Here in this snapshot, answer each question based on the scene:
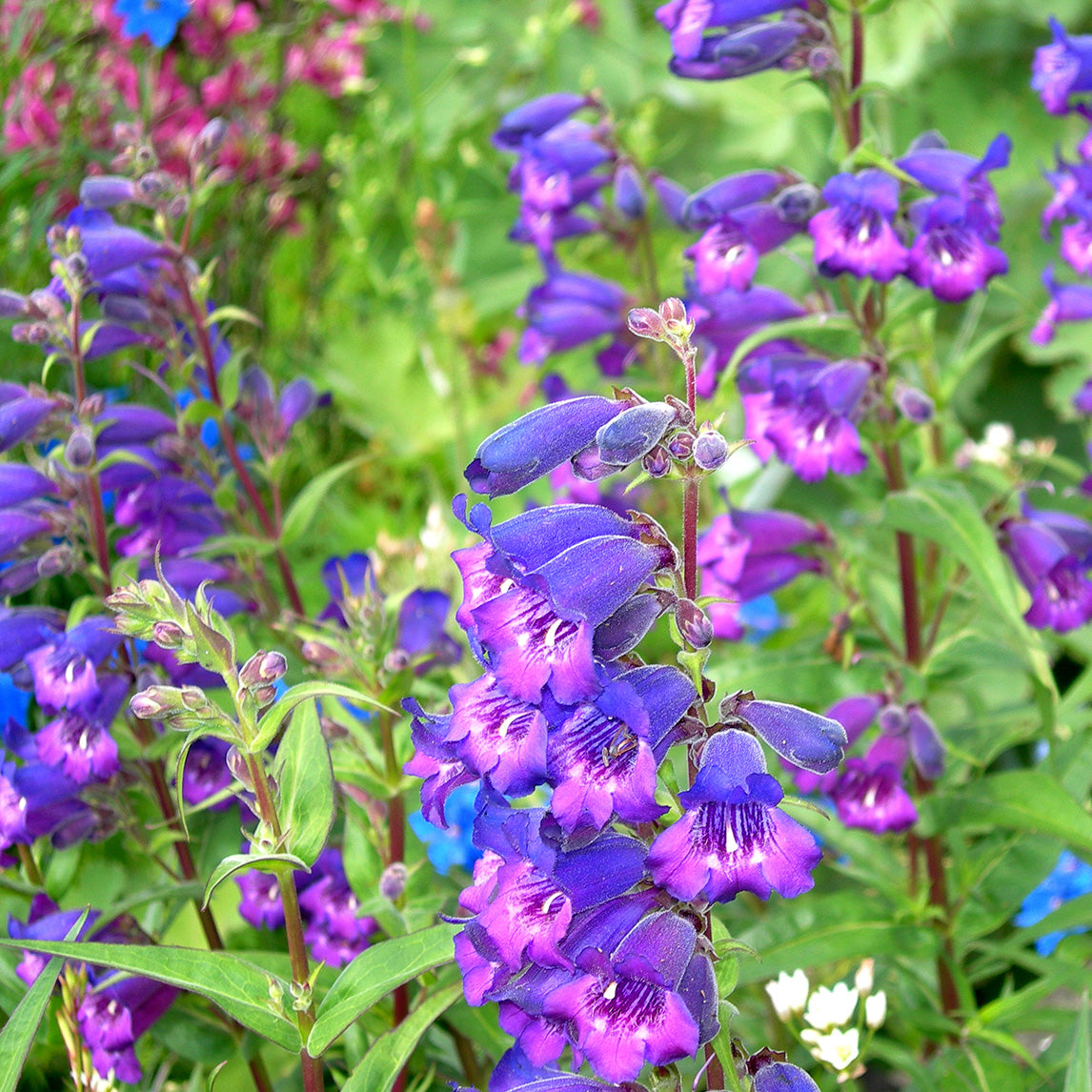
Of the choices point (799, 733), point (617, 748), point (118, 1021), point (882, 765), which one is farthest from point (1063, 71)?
point (118, 1021)

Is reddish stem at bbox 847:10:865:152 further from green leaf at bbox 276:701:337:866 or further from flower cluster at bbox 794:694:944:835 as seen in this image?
green leaf at bbox 276:701:337:866

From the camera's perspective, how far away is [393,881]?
130cm

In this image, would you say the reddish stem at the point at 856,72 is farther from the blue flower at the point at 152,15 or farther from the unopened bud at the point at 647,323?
the blue flower at the point at 152,15

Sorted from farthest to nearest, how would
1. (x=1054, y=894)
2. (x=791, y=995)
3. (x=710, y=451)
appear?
1. (x=1054, y=894)
2. (x=791, y=995)
3. (x=710, y=451)

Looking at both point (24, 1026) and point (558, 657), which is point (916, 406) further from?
point (24, 1026)

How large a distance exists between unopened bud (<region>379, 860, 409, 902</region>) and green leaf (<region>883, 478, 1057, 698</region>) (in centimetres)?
77

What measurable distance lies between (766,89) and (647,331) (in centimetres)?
341

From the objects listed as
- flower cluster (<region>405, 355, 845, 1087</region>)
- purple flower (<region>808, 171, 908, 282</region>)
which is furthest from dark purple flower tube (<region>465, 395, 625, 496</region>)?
purple flower (<region>808, 171, 908, 282</region>)

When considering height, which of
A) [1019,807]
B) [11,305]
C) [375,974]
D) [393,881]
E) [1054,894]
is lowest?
[1054,894]

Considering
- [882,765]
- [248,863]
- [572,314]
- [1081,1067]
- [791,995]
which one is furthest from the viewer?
[572,314]

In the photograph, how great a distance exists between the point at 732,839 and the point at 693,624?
17cm

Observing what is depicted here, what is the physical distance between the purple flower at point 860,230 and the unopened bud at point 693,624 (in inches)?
29.1

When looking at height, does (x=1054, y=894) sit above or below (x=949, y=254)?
below

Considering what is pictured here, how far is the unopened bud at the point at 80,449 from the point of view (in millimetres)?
1437
